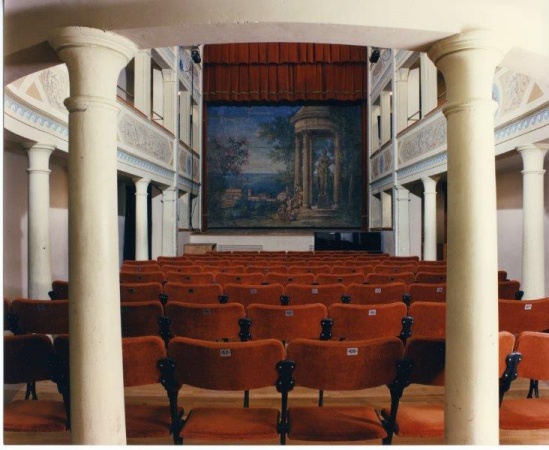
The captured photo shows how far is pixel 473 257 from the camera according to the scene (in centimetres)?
235

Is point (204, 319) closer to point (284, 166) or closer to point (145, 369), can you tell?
point (145, 369)

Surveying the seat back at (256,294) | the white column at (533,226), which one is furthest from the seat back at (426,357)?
the white column at (533,226)

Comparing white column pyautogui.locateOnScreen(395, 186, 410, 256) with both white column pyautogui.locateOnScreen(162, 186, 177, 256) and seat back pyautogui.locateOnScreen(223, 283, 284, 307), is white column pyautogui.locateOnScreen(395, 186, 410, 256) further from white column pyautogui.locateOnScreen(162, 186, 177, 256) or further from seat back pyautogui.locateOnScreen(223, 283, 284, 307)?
seat back pyautogui.locateOnScreen(223, 283, 284, 307)

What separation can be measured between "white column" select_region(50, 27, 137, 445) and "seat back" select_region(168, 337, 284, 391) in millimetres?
322

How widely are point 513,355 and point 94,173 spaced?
2.34 m

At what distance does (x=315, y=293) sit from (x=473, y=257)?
2.38 metres

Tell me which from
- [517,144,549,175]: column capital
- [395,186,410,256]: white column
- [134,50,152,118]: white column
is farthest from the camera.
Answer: [395,186,410,256]: white column

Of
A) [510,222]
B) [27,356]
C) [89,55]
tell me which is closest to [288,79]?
[510,222]

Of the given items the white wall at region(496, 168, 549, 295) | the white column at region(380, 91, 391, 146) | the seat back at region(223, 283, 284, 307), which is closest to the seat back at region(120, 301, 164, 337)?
the seat back at region(223, 283, 284, 307)

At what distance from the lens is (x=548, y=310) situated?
3.69 metres

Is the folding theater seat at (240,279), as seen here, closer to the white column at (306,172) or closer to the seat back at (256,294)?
the seat back at (256,294)

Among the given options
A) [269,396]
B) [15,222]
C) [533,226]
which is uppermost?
[15,222]

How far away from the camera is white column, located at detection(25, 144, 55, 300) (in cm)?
662

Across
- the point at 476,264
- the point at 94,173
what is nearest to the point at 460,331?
the point at 476,264
